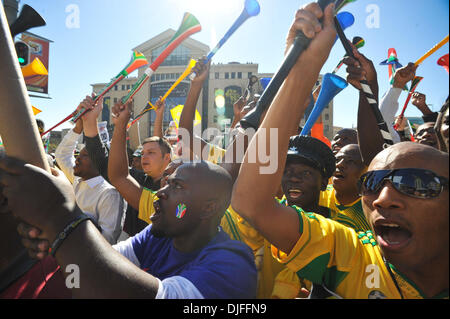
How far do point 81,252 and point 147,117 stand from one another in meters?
46.1

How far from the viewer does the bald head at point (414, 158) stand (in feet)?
3.73

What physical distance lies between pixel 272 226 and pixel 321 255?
0.28 meters

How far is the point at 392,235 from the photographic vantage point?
1208mm

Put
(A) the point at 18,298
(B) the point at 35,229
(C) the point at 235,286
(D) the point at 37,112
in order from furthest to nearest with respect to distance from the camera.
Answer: (D) the point at 37,112, (C) the point at 235,286, (A) the point at 18,298, (B) the point at 35,229

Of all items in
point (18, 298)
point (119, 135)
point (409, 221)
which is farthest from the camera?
point (119, 135)

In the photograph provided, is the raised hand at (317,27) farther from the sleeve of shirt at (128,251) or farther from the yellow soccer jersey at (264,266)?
the sleeve of shirt at (128,251)

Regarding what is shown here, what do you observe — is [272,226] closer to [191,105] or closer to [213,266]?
[213,266]

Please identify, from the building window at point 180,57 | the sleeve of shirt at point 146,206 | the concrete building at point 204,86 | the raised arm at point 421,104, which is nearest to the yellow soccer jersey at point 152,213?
the sleeve of shirt at point 146,206

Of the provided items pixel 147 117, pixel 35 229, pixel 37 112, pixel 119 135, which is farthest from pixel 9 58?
pixel 147 117

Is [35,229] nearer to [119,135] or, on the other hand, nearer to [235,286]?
[235,286]

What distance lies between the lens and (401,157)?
1.24m

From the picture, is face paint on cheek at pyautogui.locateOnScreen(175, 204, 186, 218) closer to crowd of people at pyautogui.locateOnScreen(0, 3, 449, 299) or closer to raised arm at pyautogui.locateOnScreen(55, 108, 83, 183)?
crowd of people at pyautogui.locateOnScreen(0, 3, 449, 299)

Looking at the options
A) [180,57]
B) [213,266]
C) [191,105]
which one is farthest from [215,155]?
[180,57]

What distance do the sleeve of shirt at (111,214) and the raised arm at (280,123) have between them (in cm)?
223
